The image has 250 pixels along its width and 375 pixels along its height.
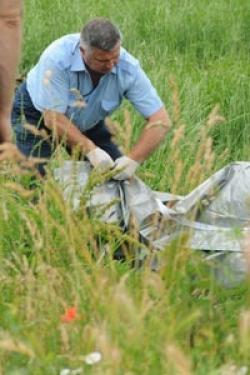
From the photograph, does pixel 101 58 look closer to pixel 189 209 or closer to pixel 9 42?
pixel 189 209

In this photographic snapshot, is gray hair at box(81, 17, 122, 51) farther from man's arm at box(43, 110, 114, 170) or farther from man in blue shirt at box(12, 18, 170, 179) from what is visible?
man's arm at box(43, 110, 114, 170)

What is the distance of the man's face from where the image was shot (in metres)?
5.84

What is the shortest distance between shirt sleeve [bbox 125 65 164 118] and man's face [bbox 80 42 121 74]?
0.66ft

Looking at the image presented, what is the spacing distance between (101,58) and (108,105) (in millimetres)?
316

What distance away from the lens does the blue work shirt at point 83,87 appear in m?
5.94

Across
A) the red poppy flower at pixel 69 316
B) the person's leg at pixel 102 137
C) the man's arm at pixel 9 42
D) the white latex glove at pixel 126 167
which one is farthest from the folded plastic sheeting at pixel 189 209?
the person's leg at pixel 102 137

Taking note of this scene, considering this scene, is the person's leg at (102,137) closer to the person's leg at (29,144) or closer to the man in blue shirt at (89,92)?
the man in blue shirt at (89,92)

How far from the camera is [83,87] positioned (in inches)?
238

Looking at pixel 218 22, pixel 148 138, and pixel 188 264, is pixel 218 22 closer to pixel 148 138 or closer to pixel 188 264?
pixel 148 138

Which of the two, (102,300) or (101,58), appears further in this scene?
(101,58)

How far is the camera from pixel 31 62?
848 cm

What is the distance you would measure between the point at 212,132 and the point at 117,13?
2717 millimetres

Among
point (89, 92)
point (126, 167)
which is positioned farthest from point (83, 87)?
point (126, 167)

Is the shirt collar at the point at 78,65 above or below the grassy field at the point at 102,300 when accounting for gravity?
below
